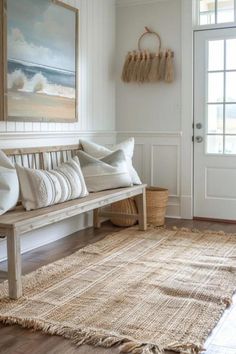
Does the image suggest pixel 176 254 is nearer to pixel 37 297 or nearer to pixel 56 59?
pixel 37 297

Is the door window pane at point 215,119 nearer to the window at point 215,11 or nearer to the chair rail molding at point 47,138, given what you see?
the window at point 215,11

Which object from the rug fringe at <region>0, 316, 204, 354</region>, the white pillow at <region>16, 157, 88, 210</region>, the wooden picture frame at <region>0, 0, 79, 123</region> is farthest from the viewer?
the wooden picture frame at <region>0, 0, 79, 123</region>

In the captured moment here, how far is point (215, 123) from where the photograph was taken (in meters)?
4.70

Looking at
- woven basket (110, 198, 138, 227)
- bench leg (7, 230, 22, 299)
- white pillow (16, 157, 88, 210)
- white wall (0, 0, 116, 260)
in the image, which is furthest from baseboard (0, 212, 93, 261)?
bench leg (7, 230, 22, 299)

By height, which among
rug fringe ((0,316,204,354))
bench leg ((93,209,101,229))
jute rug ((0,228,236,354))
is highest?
bench leg ((93,209,101,229))

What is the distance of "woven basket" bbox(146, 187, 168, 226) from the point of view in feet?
14.8

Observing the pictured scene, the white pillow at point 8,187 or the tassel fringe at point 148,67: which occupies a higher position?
the tassel fringe at point 148,67

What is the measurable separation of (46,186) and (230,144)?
2259 mm

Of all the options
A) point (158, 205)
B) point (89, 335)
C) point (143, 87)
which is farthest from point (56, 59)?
point (89, 335)

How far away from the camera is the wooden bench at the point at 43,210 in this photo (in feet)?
8.52

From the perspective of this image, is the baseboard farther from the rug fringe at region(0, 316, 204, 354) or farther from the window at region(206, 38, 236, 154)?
the window at region(206, 38, 236, 154)

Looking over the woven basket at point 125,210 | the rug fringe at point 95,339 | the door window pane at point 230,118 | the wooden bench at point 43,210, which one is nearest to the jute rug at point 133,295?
the rug fringe at point 95,339

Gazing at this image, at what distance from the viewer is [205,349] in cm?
203

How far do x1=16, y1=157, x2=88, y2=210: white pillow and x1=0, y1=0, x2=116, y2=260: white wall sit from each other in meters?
0.42
